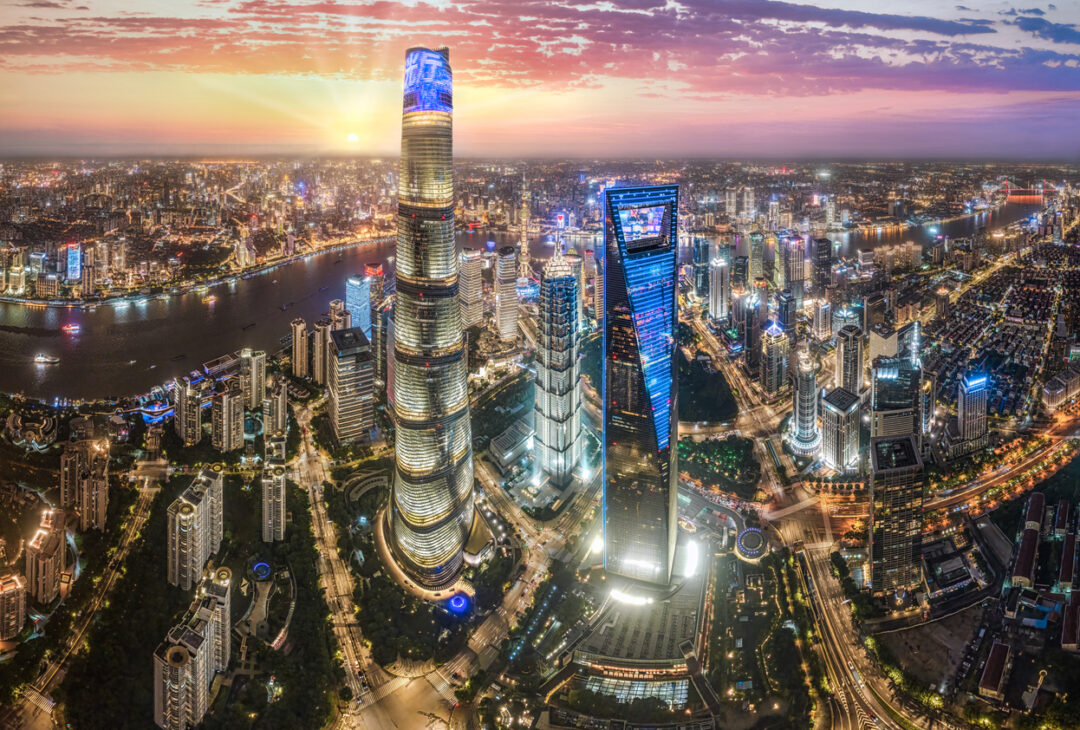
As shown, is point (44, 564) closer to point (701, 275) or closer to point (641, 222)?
point (641, 222)

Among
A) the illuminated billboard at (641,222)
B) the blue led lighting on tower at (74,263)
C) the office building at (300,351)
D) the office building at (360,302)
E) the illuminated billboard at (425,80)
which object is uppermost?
the illuminated billboard at (425,80)

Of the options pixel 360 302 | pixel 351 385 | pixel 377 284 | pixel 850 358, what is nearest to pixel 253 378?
pixel 351 385

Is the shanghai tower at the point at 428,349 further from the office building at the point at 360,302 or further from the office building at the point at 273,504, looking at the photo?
the office building at the point at 360,302

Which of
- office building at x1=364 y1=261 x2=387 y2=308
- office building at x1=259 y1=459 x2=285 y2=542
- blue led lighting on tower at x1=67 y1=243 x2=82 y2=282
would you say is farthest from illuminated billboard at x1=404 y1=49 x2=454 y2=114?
blue led lighting on tower at x1=67 y1=243 x2=82 y2=282

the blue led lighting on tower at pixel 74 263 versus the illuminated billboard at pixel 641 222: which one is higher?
the illuminated billboard at pixel 641 222

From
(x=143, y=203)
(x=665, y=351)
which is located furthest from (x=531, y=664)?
(x=143, y=203)

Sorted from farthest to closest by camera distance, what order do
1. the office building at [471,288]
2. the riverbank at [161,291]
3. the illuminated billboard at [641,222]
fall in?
the riverbank at [161,291] → the office building at [471,288] → the illuminated billboard at [641,222]

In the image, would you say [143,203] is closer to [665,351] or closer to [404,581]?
[404,581]

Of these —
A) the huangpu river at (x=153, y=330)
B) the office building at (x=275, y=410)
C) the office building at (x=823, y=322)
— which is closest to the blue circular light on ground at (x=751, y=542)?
the office building at (x=275, y=410)
